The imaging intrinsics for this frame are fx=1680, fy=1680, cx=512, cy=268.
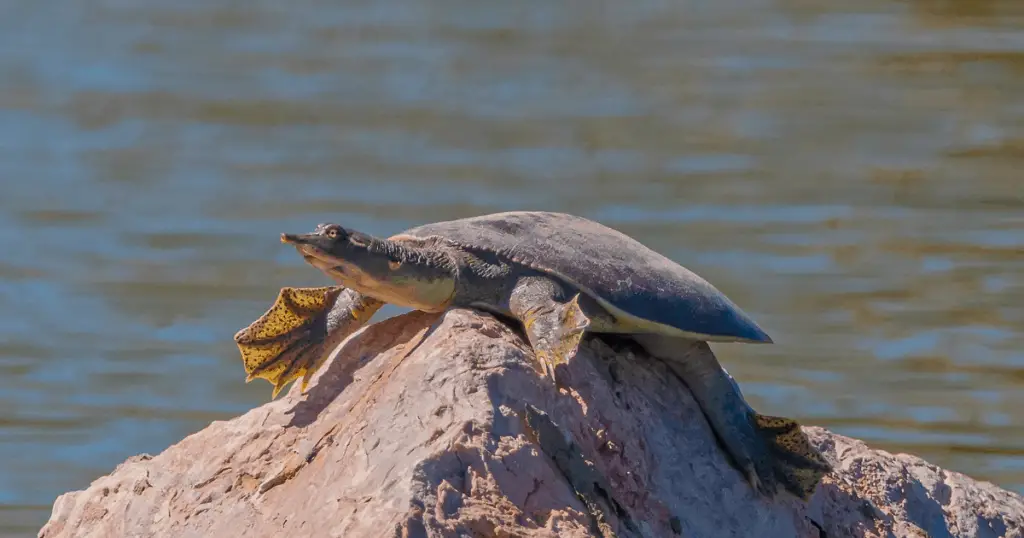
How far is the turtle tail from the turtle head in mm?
657

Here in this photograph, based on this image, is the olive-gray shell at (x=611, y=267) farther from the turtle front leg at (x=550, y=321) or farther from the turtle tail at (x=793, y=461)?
the turtle tail at (x=793, y=461)

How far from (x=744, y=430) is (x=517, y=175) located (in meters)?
5.29

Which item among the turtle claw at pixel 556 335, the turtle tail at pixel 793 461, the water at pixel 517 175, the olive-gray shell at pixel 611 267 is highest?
the water at pixel 517 175

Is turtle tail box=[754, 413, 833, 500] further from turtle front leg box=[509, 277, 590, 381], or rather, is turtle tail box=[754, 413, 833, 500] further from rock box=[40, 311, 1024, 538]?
turtle front leg box=[509, 277, 590, 381]

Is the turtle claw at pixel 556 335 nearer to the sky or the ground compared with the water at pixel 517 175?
nearer to the ground

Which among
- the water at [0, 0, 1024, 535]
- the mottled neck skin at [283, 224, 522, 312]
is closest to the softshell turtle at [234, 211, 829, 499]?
the mottled neck skin at [283, 224, 522, 312]

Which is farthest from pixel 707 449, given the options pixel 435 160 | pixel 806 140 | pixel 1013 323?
pixel 806 140

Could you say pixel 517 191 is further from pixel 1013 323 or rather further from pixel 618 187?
pixel 1013 323

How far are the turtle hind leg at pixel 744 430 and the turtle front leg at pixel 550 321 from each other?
0.85ft

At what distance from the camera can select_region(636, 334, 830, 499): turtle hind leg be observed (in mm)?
3082

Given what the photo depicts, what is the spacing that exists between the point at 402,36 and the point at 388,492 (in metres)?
8.59

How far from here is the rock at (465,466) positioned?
2.62m

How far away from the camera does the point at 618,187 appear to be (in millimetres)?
8195

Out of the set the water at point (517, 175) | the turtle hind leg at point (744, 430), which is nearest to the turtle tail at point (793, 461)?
the turtle hind leg at point (744, 430)
